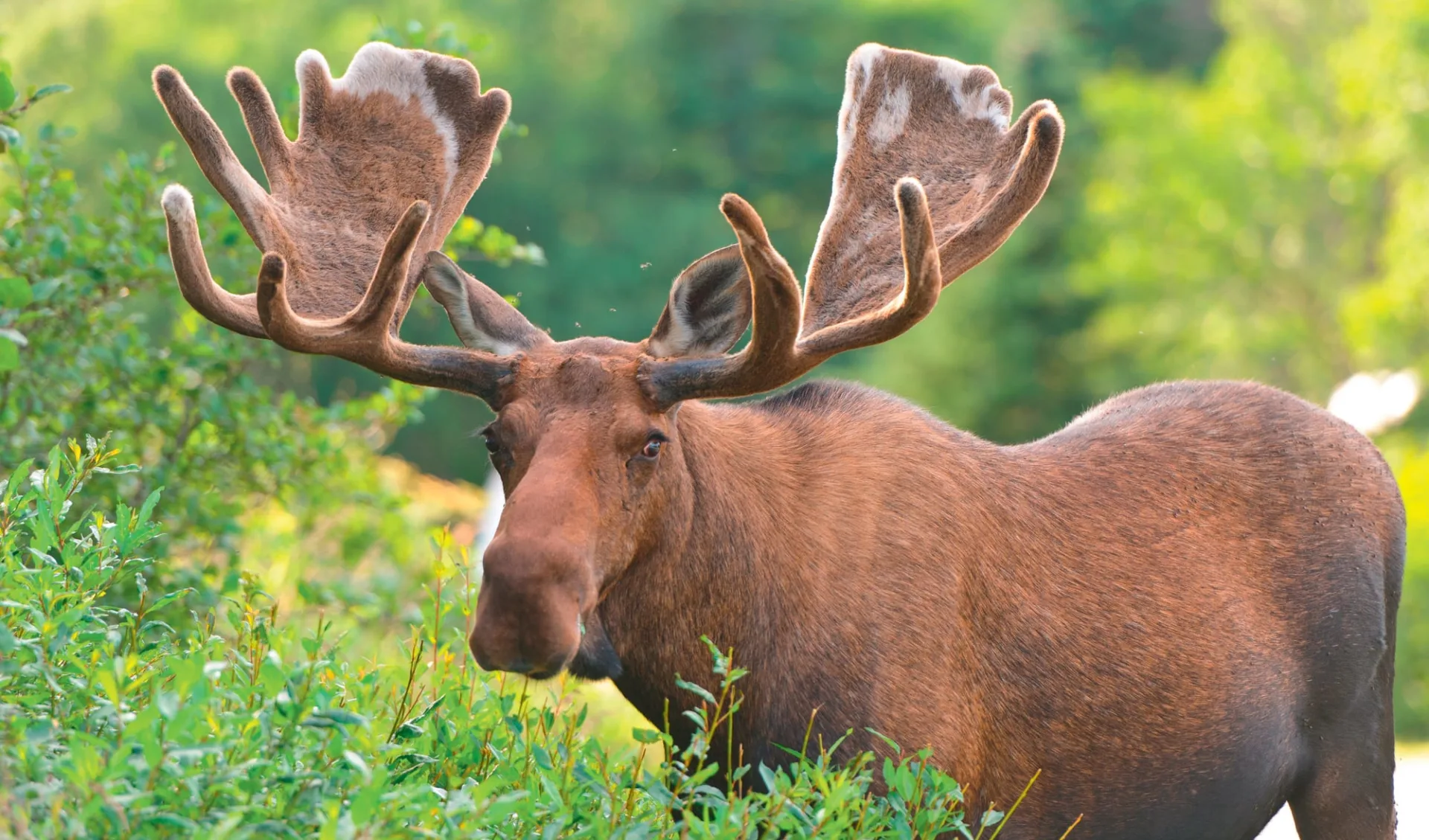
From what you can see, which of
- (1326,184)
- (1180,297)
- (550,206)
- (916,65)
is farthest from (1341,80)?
(916,65)

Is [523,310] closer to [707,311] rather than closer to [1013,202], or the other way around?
[1013,202]

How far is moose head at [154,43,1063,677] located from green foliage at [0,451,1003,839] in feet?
1.10

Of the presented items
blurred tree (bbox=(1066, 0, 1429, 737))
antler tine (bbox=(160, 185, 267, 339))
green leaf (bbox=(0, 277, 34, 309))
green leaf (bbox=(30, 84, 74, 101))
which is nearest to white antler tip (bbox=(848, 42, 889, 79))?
antler tine (bbox=(160, 185, 267, 339))

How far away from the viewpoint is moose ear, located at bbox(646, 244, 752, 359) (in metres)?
4.61

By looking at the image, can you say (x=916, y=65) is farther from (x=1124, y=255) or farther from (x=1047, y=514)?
(x=1124, y=255)

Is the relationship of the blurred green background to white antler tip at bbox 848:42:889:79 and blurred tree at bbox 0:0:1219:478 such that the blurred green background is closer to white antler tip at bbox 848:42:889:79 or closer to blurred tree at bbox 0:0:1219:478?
blurred tree at bbox 0:0:1219:478

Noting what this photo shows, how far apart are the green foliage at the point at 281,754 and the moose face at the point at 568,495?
27 centimetres

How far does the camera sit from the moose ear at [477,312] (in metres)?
4.79

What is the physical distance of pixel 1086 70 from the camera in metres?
40.1

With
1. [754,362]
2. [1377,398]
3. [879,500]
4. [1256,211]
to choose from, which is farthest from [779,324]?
[1256,211]

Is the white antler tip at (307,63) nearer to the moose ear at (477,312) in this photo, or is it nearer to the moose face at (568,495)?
the moose ear at (477,312)

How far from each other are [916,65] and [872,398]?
3.93 feet

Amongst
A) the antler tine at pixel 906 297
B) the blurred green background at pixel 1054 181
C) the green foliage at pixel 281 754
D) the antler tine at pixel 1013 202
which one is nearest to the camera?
the green foliage at pixel 281 754

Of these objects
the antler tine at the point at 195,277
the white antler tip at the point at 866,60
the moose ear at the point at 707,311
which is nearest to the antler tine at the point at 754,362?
the moose ear at the point at 707,311
